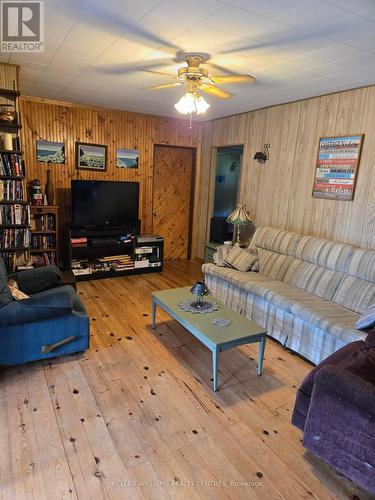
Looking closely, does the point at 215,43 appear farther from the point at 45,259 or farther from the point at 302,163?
the point at 45,259

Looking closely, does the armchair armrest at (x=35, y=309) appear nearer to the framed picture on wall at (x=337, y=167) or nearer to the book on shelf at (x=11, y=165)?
the book on shelf at (x=11, y=165)

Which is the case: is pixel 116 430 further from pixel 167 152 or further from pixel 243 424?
pixel 167 152

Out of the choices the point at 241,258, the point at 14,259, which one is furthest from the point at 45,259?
the point at 241,258

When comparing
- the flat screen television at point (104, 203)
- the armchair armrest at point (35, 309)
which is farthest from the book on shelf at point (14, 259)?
the armchair armrest at point (35, 309)

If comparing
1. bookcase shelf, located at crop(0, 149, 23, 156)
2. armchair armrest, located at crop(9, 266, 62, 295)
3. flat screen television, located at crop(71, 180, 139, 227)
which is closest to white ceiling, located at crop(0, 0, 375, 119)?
bookcase shelf, located at crop(0, 149, 23, 156)

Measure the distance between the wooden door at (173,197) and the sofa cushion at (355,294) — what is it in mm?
3531

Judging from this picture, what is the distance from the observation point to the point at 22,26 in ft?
7.78

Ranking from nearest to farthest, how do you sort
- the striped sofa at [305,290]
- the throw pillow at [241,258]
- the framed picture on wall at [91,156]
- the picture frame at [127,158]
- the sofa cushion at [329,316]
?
1. the sofa cushion at [329,316]
2. the striped sofa at [305,290]
3. the throw pillow at [241,258]
4. the framed picture on wall at [91,156]
5. the picture frame at [127,158]

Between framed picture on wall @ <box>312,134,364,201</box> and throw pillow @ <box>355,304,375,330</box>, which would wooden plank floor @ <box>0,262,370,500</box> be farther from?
framed picture on wall @ <box>312,134,364,201</box>

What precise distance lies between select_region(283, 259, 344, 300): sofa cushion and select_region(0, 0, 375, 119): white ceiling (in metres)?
1.88

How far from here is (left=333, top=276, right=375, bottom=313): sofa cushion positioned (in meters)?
2.94

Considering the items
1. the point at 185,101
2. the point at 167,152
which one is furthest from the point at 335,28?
the point at 167,152

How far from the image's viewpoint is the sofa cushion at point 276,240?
12.9 ft

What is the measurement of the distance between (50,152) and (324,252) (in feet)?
13.0
